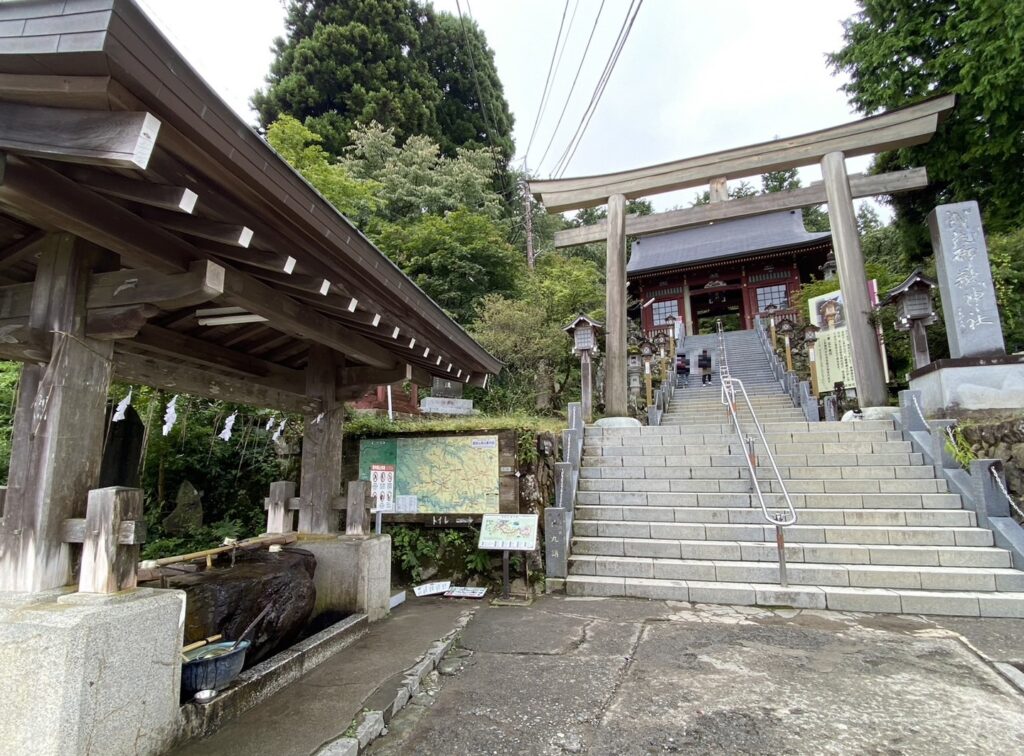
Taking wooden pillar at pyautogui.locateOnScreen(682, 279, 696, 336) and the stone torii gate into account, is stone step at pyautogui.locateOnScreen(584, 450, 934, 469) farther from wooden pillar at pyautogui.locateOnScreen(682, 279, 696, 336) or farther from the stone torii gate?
wooden pillar at pyautogui.locateOnScreen(682, 279, 696, 336)

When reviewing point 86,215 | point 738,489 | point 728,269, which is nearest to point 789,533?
point 738,489

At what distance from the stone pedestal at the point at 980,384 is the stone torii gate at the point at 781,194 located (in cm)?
131

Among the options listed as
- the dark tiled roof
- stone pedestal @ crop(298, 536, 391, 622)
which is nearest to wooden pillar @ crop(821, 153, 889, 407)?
stone pedestal @ crop(298, 536, 391, 622)

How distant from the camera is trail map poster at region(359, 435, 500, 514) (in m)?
6.32

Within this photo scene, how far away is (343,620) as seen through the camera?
171 inches

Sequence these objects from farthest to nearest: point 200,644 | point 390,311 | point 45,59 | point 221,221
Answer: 1. point 390,311
2. point 200,644
3. point 221,221
4. point 45,59

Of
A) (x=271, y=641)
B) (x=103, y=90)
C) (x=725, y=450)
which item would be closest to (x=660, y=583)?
(x=725, y=450)

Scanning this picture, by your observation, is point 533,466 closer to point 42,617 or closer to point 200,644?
point 200,644

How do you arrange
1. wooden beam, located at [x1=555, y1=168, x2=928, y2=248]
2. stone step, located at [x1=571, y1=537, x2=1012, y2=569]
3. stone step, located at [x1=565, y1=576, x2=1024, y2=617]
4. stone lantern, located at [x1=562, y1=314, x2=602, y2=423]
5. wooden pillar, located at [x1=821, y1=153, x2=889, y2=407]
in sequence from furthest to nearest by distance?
stone lantern, located at [x1=562, y1=314, x2=602, y2=423] → wooden beam, located at [x1=555, y1=168, x2=928, y2=248] → wooden pillar, located at [x1=821, y1=153, x2=889, y2=407] → stone step, located at [x1=571, y1=537, x2=1012, y2=569] → stone step, located at [x1=565, y1=576, x2=1024, y2=617]

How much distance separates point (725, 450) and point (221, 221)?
286 inches

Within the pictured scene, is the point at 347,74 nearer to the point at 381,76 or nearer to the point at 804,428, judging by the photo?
the point at 381,76

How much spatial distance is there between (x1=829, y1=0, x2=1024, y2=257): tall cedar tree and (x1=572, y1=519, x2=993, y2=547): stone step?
356 inches

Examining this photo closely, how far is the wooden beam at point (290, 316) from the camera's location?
295 centimetres

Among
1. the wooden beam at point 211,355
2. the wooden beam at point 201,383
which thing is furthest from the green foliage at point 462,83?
the wooden beam at point 201,383
